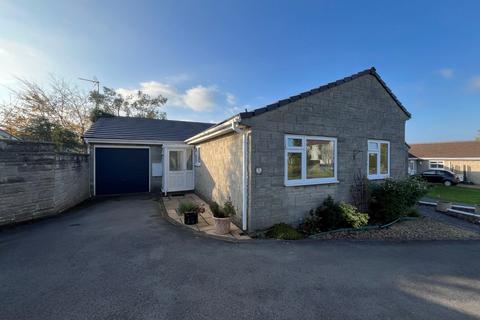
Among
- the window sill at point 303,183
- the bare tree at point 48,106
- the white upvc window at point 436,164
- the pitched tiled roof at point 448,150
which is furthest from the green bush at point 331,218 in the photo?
the white upvc window at point 436,164

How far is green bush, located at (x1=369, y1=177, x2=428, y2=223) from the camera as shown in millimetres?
7188

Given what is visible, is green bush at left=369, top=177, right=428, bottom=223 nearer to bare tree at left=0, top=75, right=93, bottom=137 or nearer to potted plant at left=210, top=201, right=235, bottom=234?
potted plant at left=210, top=201, right=235, bottom=234

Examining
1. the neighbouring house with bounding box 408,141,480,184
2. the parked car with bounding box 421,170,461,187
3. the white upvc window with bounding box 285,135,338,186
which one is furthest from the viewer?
the neighbouring house with bounding box 408,141,480,184

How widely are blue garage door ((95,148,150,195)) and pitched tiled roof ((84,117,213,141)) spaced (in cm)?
85

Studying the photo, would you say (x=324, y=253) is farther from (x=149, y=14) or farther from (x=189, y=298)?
(x=149, y=14)

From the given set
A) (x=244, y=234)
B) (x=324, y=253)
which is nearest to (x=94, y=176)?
(x=244, y=234)

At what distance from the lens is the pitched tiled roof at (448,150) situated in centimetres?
2538

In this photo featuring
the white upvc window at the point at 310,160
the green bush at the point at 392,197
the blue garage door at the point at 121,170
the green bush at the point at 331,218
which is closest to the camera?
the white upvc window at the point at 310,160

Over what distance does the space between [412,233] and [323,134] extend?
4265mm

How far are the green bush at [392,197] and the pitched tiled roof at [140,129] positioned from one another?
10821 millimetres

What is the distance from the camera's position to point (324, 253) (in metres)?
4.65

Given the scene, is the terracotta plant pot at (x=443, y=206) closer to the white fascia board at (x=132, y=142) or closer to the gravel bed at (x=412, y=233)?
the gravel bed at (x=412, y=233)

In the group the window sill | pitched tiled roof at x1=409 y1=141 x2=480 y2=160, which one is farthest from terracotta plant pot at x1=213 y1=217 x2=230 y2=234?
pitched tiled roof at x1=409 y1=141 x2=480 y2=160

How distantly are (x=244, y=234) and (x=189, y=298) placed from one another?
2.79m
